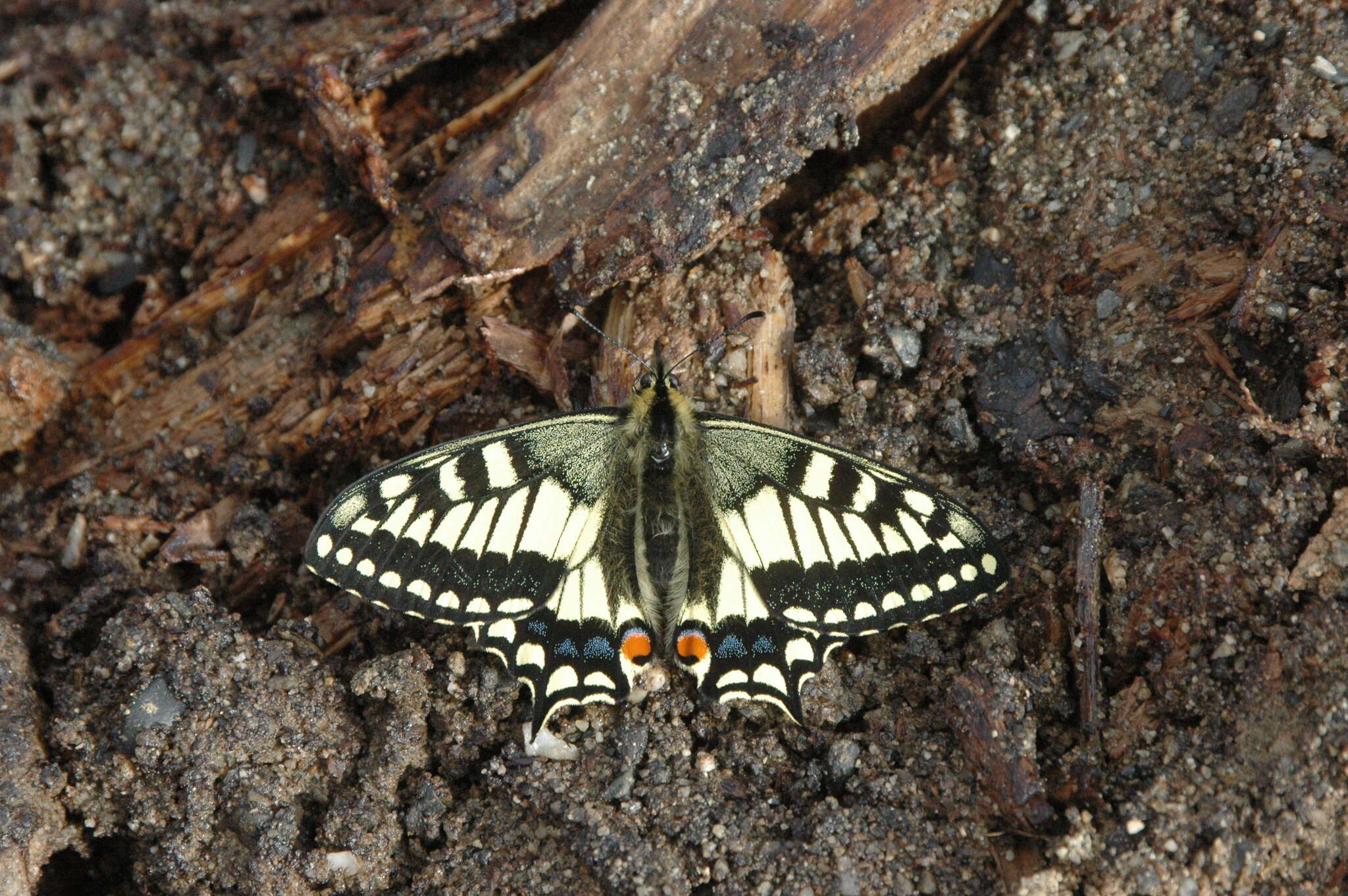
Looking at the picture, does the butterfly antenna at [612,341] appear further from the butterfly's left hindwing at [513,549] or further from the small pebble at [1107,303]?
the small pebble at [1107,303]

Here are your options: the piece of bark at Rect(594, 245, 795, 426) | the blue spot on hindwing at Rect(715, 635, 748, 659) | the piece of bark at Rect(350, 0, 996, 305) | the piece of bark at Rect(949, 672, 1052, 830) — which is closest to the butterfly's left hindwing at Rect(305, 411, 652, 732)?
the blue spot on hindwing at Rect(715, 635, 748, 659)

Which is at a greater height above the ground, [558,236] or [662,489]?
[558,236]

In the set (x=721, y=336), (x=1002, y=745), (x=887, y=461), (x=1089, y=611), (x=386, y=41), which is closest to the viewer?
(x=1002, y=745)

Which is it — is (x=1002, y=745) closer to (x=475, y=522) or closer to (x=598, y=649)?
(x=598, y=649)

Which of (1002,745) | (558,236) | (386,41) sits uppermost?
(386,41)

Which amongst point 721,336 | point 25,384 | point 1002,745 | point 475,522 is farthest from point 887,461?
point 25,384

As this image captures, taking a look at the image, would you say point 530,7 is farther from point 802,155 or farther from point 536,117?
point 802,155

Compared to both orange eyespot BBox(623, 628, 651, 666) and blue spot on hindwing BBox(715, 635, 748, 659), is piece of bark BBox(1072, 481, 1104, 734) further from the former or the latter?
orange eyespot BBox(623, 628, 651, 666)
